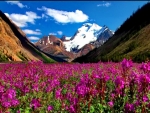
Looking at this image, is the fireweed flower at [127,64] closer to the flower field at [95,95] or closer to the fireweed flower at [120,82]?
the flower field at [95,95]

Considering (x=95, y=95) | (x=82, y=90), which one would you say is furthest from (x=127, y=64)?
(x=95, y=95)

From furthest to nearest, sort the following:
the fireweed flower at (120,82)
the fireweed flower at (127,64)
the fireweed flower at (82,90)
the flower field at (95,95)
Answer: the fireweed flower at (127,64) → the fireweed flower at (120,82) → the fireweed flower at (82,90) → the flower field at (95,95)

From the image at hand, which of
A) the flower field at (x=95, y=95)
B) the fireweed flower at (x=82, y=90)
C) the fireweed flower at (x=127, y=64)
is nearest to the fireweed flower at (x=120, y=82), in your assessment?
the flower field at (x=95, y=95)

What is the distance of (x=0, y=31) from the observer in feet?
579

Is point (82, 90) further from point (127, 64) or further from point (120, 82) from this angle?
point (127, 64)

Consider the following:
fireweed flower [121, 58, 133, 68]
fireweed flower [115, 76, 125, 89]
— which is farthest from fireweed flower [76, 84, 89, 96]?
fireweed flower [121, 58, 133, 68]

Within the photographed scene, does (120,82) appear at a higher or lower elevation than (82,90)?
higher

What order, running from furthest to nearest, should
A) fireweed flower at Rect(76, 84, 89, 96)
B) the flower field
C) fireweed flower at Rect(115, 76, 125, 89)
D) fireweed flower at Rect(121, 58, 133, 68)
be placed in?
fireweed flower at Rect(121, 58, 133, 68) < fireweed flower at Rect(115, 76, 125, 89) < fireweed flower at Rect(76, 84, 89, 96) < the flower field

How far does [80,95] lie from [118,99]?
2.05 m

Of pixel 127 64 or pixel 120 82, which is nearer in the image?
pixel 120 82

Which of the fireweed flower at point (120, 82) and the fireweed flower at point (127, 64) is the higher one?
the fireweed flower at point (127, 64)

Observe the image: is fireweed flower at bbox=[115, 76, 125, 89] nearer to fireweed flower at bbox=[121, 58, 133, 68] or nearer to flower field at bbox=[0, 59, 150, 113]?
flower field at bbox=[0, 59, 150, 113]

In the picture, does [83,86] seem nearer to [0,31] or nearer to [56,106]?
[56,106]

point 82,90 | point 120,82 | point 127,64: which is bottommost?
point 82,90
